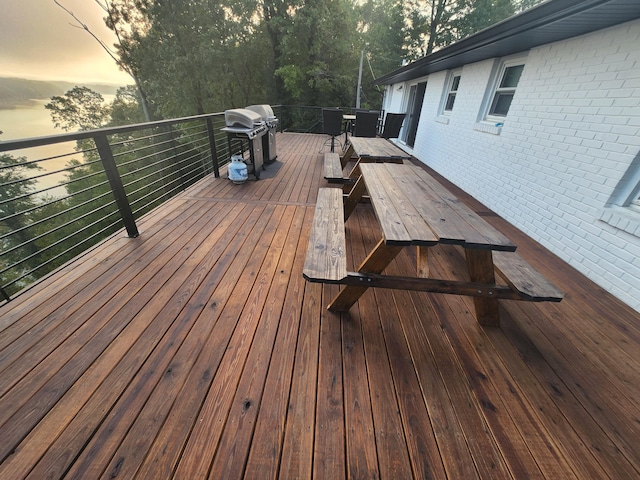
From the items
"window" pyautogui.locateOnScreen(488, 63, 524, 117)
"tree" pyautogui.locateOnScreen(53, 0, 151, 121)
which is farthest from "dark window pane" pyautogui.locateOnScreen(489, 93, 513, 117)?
"tree" pyautogui.locateOnScreen(53, 0, 151, 121)

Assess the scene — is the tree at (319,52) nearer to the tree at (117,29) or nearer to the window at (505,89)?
Result: the tree at (117,29)

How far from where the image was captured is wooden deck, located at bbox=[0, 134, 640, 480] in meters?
0.98

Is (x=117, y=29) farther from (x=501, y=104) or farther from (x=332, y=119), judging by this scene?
(x=501, y=104)

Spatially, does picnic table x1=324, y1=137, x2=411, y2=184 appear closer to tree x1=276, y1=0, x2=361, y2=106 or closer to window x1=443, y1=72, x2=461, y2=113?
window x1=443, y1=72, x2=461, y2=113

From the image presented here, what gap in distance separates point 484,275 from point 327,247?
923 millimetres

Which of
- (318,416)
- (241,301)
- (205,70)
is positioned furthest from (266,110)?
(205,70)

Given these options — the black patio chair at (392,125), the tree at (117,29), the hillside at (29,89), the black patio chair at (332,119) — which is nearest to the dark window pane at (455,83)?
the black patio chair at (392,125)

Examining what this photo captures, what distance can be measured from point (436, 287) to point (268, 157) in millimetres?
4303

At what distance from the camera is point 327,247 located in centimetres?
152

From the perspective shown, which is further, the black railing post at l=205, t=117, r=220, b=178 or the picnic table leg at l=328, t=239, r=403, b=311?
the black railing post at l=205, t=117, r=220, b=178

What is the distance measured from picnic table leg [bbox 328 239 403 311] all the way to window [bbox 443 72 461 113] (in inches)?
191

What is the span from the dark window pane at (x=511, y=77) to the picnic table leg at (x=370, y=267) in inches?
140

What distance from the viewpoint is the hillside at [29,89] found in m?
12.8

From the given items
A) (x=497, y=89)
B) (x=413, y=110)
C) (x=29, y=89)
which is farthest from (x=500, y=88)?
(x=29, y=89)
